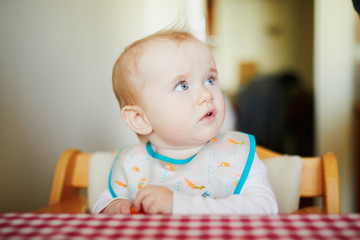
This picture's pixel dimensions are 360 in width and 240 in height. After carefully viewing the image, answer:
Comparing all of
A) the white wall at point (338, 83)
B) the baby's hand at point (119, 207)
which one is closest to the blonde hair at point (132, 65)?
the baby's hand at point (119, 207)

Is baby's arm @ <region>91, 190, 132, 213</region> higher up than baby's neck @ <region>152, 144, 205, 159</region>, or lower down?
lower down

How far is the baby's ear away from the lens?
29.9 inches

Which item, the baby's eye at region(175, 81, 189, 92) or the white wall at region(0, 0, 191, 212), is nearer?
the baby's eye at region(175, 81, 189, 92)

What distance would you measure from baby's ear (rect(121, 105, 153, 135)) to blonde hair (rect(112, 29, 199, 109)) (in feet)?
0.06

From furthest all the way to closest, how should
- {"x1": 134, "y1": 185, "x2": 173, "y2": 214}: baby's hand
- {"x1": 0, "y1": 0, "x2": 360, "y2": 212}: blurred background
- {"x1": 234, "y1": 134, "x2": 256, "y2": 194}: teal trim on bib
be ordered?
{"x1": 0, "y1": 0, "x2": 360, "y2": 212}: blurred background, {"x1": 234, "y1": 134, "x2": 256, "y2": 194}: teal trim on bib, {"x1": 134, "y1": 185, "x2": 173, "y2": 214}: baby's hand

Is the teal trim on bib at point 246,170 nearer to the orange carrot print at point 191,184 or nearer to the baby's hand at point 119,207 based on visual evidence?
the orange carrot print at point 191,184

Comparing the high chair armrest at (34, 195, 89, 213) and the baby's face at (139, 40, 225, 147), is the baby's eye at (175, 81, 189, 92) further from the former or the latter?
the high chair armrest at (34, 195, 89, 213)

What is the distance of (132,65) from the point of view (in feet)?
2.44

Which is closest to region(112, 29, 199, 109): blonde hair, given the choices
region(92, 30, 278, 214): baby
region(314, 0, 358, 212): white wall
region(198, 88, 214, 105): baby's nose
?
region(92, 30, 278, 214): baby

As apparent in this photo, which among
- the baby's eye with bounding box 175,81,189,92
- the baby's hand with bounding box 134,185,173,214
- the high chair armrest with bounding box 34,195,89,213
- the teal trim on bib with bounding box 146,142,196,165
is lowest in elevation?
the high chair armrest with bounding box 34,195,89,213

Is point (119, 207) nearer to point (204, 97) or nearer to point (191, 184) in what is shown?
point (191, 184)

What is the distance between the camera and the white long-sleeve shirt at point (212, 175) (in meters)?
0.68

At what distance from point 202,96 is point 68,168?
21.5 inches

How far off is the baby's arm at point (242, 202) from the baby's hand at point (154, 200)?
14 mm
